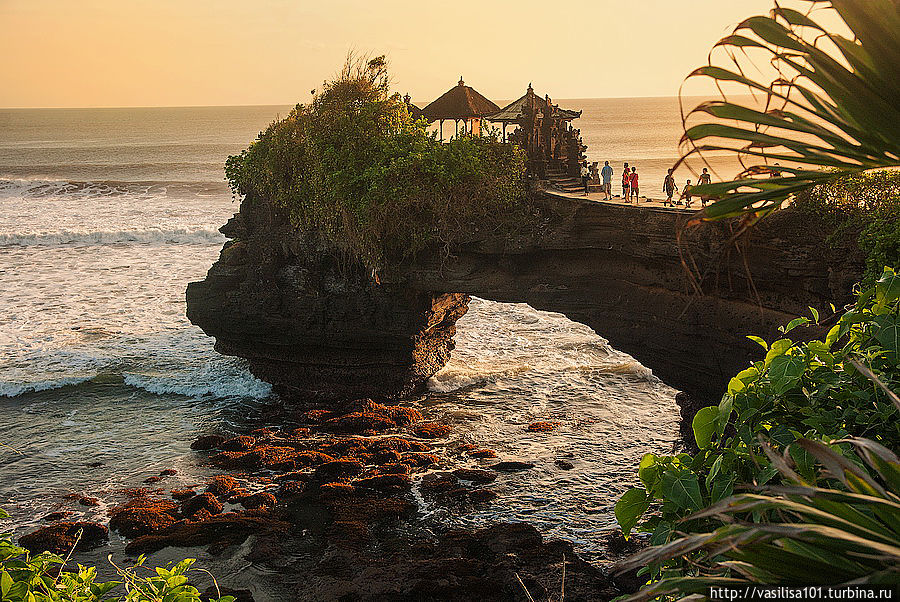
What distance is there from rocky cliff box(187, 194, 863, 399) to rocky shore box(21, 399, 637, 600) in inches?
86.2

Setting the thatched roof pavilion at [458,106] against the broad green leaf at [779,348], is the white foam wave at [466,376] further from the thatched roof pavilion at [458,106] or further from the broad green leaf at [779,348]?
the broad green leaf at [779,348]

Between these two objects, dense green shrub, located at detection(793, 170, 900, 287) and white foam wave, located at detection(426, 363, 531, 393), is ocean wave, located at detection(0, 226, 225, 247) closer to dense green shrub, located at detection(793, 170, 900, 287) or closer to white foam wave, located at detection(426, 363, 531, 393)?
white foam wave, located at detection(426, 363, 531, 393)

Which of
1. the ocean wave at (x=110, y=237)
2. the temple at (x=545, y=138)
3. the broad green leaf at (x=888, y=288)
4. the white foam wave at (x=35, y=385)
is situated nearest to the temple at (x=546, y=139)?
the temple at (x=545, y=138)

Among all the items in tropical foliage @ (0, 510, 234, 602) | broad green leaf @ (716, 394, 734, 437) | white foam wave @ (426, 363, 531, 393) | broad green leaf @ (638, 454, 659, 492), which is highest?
broad green leaf @ (716, 394, 734, 437)

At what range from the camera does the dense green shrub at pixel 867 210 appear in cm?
1044

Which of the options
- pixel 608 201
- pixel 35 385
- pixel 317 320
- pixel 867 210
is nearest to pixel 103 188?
pixel 35 385

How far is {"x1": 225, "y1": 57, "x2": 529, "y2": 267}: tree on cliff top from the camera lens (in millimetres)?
14656

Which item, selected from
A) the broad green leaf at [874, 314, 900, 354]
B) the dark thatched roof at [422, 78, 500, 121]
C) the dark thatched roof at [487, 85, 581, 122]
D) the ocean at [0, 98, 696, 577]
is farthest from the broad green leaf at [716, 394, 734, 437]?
the dark thatched roof at [422, 78, 500, 121]

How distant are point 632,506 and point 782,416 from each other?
734mm

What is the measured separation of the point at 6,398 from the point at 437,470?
1021cm

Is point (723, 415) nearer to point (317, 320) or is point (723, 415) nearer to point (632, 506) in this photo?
point (632, 506)

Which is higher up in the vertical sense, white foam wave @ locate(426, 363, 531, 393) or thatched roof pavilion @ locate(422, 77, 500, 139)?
thatched roof pavilion @ locate(422, 77, 500, 139)

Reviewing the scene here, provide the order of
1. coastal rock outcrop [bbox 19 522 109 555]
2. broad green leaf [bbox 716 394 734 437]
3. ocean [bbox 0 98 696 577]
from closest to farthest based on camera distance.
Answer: broad green leaf [bbox 716 394 734 437]
coastal rock outcrop [bbox 19 522 109 555]
ocean [bbox 0 98 696 577]

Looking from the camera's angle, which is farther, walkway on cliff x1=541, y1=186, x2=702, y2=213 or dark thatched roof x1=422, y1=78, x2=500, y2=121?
dark thatched roof x1=422, y1=78, x2=500, y2=121
